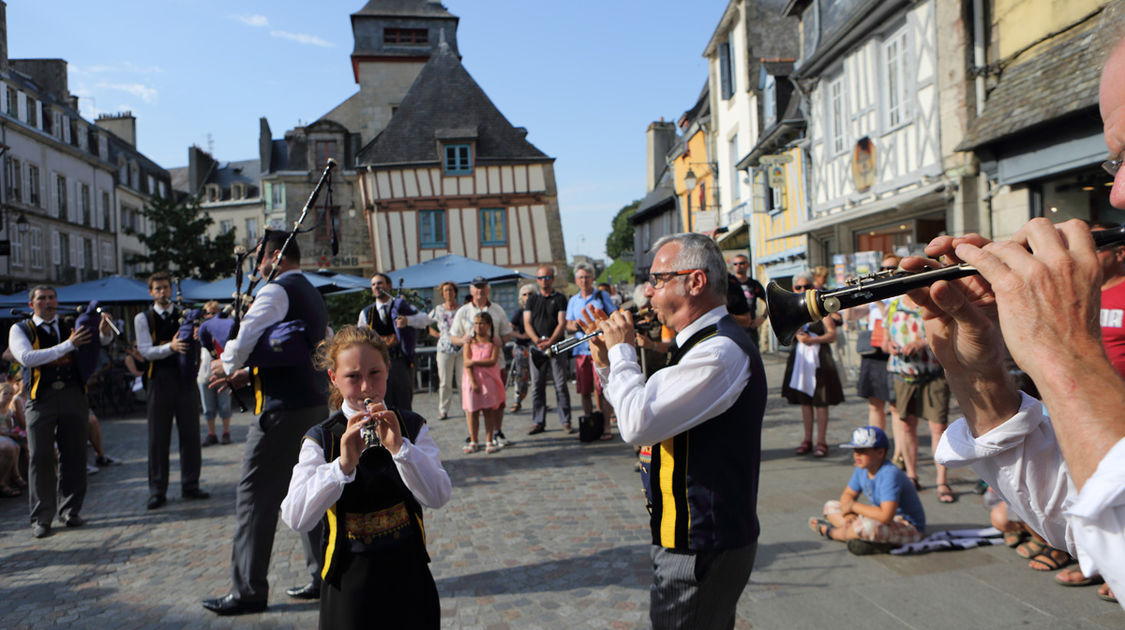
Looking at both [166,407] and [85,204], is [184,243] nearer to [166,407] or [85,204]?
[85,204]

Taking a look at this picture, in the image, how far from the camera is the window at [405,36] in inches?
1522

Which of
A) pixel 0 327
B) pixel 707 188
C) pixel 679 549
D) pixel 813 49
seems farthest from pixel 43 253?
pixel 679 549

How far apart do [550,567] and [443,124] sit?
28243 millimetres

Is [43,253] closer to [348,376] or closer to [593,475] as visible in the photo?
[593,475]

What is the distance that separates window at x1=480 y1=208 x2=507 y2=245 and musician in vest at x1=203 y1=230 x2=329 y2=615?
81.1 feet

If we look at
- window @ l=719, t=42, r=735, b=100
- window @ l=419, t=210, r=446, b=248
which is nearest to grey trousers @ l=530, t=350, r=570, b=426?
window @ l=719, t=42, r=735, b=100

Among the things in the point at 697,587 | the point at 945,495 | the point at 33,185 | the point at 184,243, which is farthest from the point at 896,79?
the point at 33,185

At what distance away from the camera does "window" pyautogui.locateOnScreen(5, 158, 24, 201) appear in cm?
2942

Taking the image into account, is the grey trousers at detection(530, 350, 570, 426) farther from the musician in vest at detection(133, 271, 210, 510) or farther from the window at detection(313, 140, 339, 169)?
the window at detection(313, 140, 339, 169)

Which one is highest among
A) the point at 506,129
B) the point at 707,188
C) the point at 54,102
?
the point at 54,102

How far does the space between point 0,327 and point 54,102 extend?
1824 centimetres

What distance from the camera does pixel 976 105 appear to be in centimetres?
981

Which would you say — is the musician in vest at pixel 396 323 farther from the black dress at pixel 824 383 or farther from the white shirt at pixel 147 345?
the black dress at pixel 824 383

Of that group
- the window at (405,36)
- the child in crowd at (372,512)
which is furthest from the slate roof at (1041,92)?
the window at (405,36)
